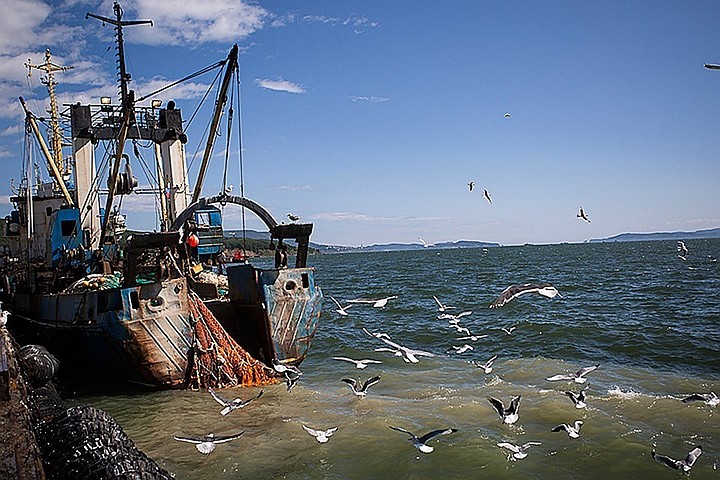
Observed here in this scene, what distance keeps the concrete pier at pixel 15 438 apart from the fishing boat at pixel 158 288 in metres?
4.70

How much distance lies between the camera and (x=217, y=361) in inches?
524

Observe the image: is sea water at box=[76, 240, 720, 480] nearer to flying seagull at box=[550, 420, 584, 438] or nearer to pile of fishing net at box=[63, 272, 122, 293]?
flying seagull at box=[550, 420, 584, 438]

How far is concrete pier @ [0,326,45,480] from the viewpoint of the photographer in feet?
18.8

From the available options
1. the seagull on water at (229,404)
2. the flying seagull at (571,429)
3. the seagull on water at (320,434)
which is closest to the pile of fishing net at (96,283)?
the seagull on water at (229,404)

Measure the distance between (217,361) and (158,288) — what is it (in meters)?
2.06

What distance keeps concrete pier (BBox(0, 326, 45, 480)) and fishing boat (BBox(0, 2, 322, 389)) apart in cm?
470

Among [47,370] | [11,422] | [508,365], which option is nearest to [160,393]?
[47,370]

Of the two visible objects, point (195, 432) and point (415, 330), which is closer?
point (195, 432)

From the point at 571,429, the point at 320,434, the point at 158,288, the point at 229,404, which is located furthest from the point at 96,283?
the point at 571,429

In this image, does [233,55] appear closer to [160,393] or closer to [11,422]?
[160,393]

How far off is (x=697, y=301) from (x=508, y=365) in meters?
15.6

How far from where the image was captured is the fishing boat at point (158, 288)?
12750mm

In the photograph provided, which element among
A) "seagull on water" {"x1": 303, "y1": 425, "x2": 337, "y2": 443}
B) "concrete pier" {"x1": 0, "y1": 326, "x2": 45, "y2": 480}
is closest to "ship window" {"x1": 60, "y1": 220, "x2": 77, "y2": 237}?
"concrete pier" {"x1": 0, "y1": 326, "x2": 45, "y2": 480}

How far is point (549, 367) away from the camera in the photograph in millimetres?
15797
